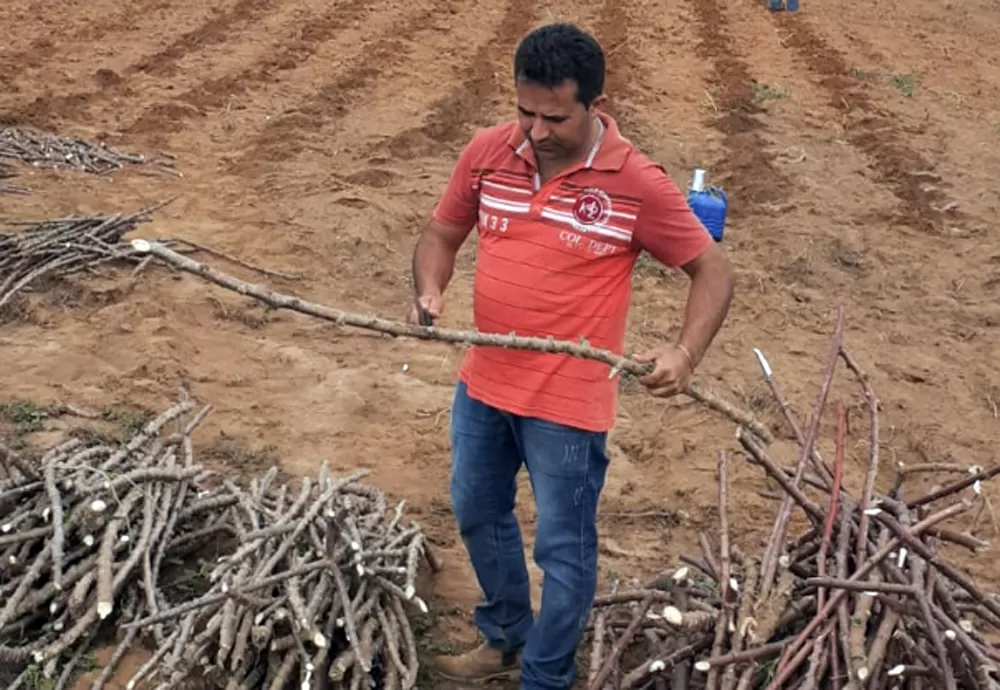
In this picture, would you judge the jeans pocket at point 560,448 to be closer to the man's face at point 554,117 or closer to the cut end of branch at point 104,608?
the man's face at point 554,117

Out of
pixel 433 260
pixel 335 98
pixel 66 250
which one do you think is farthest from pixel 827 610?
pixel 335 98

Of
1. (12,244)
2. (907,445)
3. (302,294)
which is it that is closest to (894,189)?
(907,445)

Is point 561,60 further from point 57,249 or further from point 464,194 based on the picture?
point 57,249

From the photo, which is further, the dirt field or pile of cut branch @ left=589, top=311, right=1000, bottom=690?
the dirt field

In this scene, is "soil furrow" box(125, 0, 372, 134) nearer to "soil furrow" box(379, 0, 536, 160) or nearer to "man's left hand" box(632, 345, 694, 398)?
"soil furrow" box(379, 0, 536, 160)

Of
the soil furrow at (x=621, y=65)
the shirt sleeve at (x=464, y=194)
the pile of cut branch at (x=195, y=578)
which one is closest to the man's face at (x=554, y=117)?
the shirt sleeve at (x=464, y=194)

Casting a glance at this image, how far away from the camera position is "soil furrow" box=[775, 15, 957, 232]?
27.4 feet

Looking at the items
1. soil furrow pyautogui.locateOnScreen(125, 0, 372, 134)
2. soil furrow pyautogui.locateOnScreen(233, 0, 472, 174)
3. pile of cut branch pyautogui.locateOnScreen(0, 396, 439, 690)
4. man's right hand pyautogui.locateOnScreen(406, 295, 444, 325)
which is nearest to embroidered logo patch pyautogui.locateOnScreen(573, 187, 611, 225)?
man's right hand pyautogui.locateOnScreen(406, 295, 444, 325)

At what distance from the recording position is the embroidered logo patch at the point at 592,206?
2.82 meters

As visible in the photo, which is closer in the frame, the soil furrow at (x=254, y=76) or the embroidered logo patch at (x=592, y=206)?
the embroidered logo patch at (x=592, y=206)

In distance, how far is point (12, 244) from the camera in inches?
250

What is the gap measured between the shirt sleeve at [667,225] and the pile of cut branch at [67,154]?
6.19m

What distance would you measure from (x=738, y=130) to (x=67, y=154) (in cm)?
549

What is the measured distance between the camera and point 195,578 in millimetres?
3799
